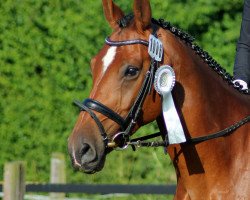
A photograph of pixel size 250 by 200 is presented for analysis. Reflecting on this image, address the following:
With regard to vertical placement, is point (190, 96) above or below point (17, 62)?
below

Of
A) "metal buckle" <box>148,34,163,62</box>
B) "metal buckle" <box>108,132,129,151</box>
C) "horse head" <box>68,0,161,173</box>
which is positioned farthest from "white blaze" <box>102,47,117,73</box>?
"metal buckle" <box>108,132,129,151</box>

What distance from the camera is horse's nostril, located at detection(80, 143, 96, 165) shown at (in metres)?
4.82

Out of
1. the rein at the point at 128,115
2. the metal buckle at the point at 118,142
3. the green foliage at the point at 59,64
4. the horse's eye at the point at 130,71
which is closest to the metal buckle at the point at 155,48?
the rein at the point at 128,115

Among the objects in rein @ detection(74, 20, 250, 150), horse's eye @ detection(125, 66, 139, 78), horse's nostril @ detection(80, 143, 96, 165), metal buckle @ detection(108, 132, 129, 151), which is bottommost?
horse's nostril @ detection(80, 143, 96, 165)

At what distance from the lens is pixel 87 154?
15.8 ft

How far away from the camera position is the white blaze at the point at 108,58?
16.4ft

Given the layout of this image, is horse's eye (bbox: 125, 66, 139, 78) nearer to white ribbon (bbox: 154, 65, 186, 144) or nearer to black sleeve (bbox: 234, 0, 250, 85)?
white ribbon (bbox: 154, 65, 186, 144)

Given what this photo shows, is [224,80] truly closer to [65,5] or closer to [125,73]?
[125,73]

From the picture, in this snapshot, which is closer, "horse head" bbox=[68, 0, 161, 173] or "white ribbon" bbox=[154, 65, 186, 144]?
"horse head" bbox=[68, 0, 161, 173]

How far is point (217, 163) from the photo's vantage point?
5.18 m

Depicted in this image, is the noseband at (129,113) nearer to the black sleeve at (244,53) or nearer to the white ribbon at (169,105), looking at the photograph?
the white ribbon at (169,105)

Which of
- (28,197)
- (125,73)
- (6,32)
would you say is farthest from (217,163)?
(6,32)

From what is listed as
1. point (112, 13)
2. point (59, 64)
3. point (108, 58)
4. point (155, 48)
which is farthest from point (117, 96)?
point (59, 64)

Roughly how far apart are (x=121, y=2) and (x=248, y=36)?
470 centimetres
